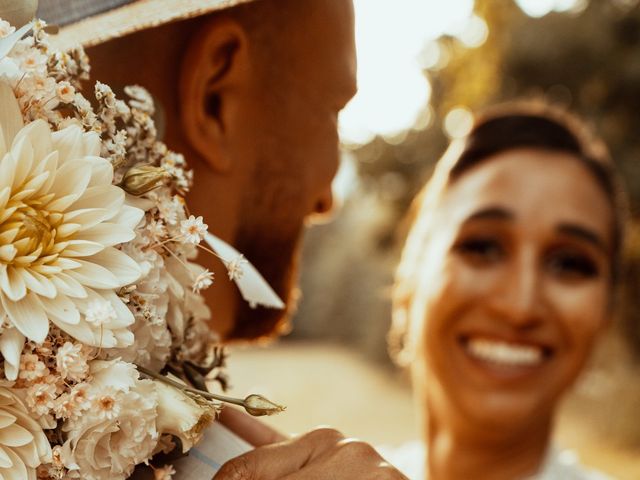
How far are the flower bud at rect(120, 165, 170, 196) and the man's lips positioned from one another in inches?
71.2

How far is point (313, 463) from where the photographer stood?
1020 mm

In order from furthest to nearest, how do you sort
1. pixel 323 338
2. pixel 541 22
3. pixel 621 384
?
pixel 323 338 < pixel 541 22 < pixel 621 384

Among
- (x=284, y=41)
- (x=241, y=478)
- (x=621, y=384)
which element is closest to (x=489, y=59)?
(x=621, y=384)

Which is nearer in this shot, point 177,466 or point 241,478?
point 241,478

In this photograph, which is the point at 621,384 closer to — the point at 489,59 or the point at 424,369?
the point at 489,59

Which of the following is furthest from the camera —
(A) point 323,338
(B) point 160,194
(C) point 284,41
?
(A) point 323,338

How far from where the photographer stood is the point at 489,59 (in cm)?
1030

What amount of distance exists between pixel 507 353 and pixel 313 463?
1635 mm

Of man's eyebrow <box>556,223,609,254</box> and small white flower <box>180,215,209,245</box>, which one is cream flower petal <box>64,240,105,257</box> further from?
man's eyebrow <box>556,223,609,254</box>

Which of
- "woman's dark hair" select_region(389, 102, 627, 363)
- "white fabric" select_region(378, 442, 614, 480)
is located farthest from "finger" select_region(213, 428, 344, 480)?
"woman's dark hair" select_region(389, 102, 627, 363)

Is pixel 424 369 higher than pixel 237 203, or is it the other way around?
pixel 237 203

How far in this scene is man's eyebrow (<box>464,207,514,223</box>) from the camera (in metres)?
2.46

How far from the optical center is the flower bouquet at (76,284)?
0.84 m

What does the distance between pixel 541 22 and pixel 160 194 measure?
32.1ft
